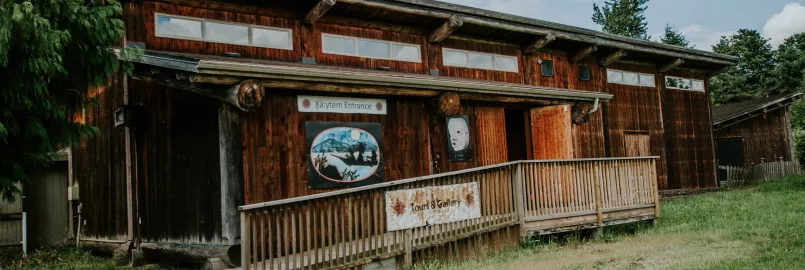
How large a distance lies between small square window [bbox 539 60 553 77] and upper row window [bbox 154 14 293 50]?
6987 mm

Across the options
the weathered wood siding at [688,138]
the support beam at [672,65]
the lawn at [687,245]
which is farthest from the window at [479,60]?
the weathered wood siding at [688,138]

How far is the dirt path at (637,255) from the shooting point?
829cm

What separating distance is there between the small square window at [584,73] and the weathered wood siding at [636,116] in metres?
0.78

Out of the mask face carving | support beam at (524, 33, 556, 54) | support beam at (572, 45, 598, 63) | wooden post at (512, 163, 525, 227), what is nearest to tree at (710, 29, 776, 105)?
support beam at (572, 45, 598, 63)

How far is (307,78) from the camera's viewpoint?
9203 mm

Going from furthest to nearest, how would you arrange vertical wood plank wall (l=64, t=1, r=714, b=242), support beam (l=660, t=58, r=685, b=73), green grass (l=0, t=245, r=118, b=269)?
support beam (l=660, t=58, r=685, b=73), green grass (l=0, t=245, r=118, b=269), vertical wood plank wall (l=64, t=1, r=714, b=242)

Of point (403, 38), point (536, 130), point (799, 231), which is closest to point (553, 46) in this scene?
point (536, 130)

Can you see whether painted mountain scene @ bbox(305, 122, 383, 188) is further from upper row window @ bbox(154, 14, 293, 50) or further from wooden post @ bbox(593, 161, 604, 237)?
wooden post @ bbox(593, 161, 604, 237)

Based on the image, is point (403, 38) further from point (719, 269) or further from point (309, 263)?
point (719, 269)

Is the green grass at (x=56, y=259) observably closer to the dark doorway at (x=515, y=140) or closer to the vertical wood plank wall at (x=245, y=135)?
the vertical wood plank wall at (x=245, y=135)

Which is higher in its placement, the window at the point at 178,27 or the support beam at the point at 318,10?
the support beam at the point at 318,10

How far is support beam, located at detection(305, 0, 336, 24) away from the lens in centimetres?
1152

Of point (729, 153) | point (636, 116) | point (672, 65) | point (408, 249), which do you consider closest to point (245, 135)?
point (408, 249)

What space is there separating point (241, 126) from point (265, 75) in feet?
2.83
